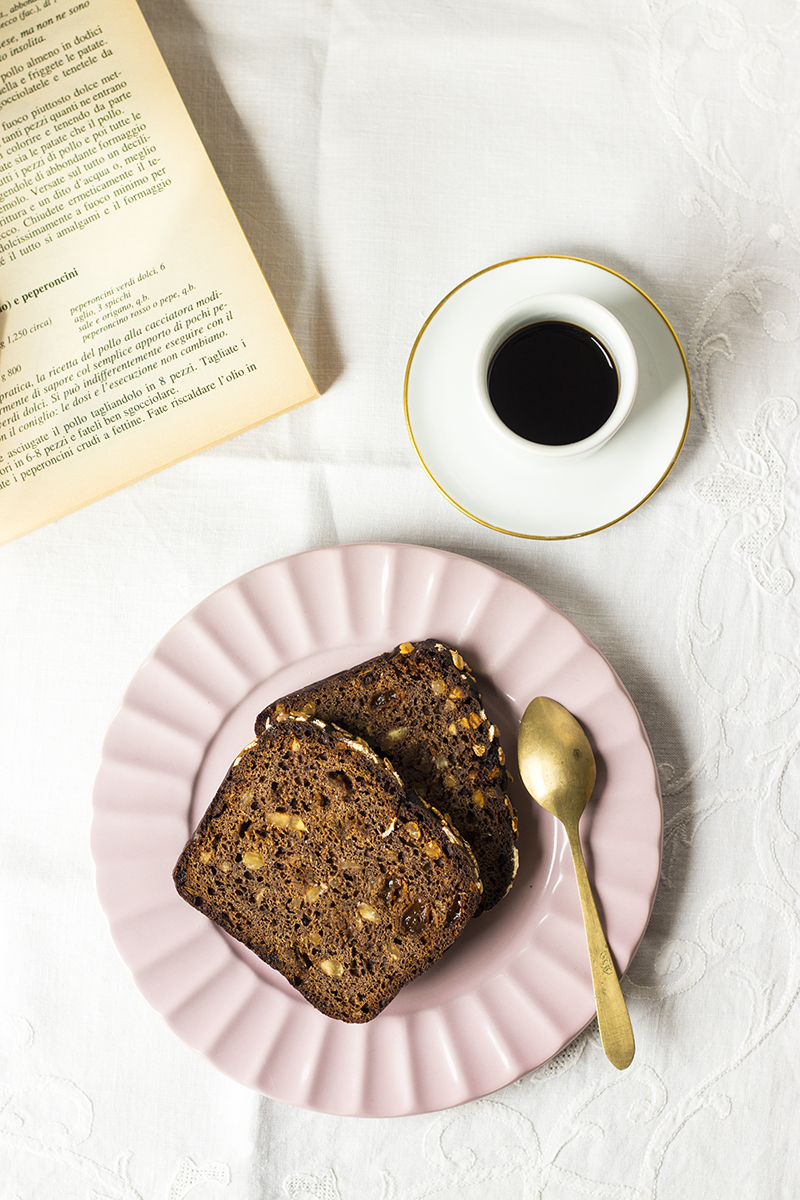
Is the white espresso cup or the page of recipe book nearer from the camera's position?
the white espresso cup

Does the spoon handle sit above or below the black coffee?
below

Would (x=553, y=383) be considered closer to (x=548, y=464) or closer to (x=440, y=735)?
(x=548, y=464)

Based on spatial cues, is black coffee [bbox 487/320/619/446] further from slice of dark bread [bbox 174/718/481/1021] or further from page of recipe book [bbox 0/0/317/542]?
slice of dark bread [bbox 174/718/481/1021]

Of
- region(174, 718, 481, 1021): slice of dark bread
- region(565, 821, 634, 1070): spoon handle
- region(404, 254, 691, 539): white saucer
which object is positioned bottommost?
region(565, 821, 634, 1070): spoon handle

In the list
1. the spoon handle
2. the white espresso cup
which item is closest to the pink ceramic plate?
the spoon handle

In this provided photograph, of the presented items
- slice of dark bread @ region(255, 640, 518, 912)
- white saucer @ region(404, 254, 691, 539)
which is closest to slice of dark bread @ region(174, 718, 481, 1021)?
slice of dark bread @ region(255, 640, 518, 912)

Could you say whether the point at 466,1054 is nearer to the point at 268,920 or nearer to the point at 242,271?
the point at 268,920
